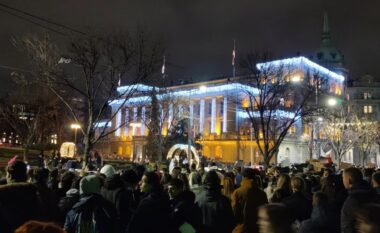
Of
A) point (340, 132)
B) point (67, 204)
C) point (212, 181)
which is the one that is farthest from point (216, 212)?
point (340, 132)

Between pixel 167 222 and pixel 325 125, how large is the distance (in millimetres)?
49262

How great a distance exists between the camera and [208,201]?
21.8 feet

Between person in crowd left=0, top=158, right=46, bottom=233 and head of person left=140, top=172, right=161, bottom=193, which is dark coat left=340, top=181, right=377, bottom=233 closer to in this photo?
head of person left=140, top=172, right=161, bottom=193

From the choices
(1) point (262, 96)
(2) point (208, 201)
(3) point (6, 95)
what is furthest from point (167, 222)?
(3) point (6, 95)

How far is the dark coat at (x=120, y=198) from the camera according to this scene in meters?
6.63

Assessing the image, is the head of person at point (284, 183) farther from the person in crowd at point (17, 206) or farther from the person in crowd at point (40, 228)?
the person in crowd at point (40, 228)

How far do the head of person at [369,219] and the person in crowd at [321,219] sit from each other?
2.43 m

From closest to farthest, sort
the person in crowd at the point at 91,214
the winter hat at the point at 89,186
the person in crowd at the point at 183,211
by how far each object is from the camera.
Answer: the person in crowd at the point at 91,214 → the winter hat at the point at 89,186 → the person in crowd at the point at 183,211

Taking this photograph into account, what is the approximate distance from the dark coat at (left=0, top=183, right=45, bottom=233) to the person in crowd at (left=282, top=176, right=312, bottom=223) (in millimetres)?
4101

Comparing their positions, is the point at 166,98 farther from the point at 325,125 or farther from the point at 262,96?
the point at 262,96

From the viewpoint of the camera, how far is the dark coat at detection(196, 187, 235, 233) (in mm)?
6559

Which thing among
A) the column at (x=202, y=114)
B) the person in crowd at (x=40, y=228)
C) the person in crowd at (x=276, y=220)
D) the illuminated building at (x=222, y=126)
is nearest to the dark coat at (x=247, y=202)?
the person in crowd at (x=276, y=220)

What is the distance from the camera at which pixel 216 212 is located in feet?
21.6

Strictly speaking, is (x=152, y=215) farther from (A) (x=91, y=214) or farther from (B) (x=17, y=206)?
(B) (x=17, y=206)
